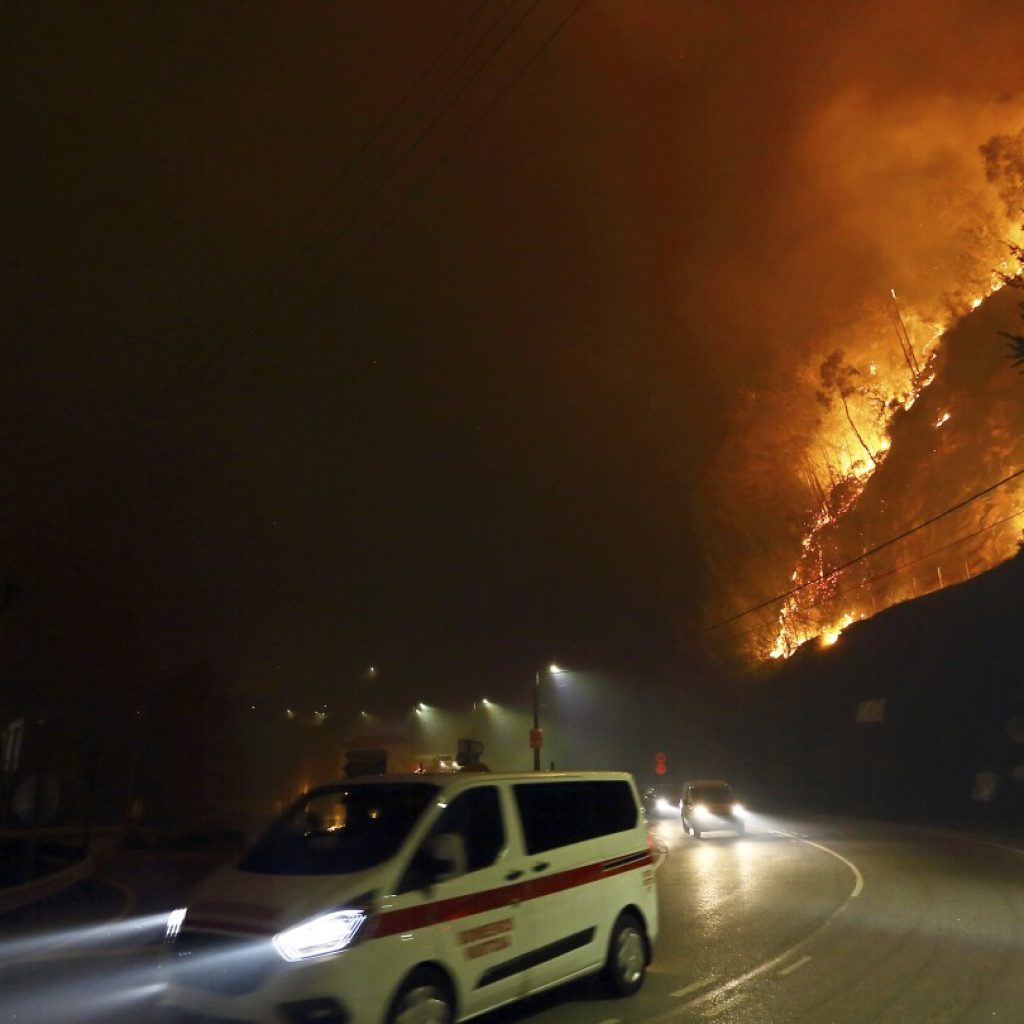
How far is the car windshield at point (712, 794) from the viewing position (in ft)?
92.6

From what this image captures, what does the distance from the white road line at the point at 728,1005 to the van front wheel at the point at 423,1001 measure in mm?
2245

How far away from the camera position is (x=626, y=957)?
8.34m

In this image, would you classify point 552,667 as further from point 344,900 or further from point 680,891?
point 344,900

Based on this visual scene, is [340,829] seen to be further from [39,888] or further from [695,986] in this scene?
[39,888]

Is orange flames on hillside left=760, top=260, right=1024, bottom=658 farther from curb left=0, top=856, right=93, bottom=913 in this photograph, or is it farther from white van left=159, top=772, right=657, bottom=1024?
white van left=159, top=772, right=657, bottom=1024

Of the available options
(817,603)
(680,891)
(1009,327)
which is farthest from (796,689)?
(680,891)

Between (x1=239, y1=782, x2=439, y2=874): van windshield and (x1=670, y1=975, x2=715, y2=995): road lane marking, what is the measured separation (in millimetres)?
3019

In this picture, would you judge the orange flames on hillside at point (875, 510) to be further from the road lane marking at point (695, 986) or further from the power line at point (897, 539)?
the road lane marking at point (695, 986)

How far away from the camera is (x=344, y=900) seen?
5980mm

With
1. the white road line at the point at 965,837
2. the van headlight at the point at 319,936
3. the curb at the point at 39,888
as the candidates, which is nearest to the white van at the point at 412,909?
the van headlight at the point at 319,936

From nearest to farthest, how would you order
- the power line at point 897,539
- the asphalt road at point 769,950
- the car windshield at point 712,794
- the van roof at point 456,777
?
the van roof at point 456,777
the asphalt road at point 769,950
the car windshield at point 712,794
the power line at point 897,539

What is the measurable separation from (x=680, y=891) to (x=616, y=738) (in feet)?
152

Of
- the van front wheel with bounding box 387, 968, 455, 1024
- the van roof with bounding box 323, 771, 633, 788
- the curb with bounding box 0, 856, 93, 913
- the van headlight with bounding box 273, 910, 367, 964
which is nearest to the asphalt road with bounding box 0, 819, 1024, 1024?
the curb with bounding box 0, 856, 93, 913

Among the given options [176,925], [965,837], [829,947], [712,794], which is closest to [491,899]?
[176,925]
